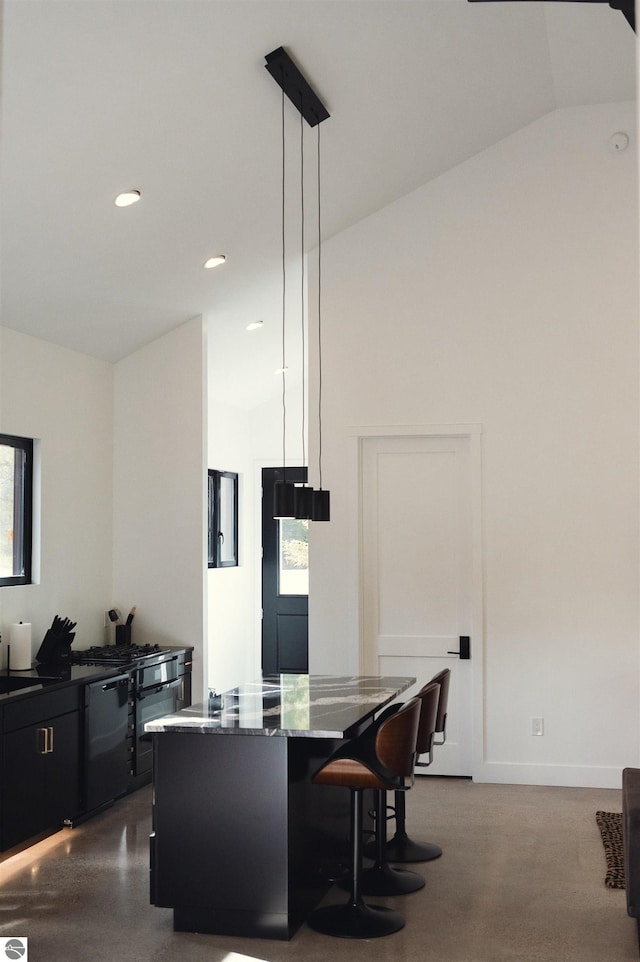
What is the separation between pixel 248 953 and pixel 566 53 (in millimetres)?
4885

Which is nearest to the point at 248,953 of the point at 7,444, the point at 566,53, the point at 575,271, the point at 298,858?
the point at 298,858

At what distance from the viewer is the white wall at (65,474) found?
566 cm

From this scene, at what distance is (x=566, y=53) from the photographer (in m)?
5.52

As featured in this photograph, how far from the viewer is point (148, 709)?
236 inches

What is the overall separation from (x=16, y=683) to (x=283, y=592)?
473cm

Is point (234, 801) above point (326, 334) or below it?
below

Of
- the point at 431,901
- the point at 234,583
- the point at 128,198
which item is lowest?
the point at 431,901

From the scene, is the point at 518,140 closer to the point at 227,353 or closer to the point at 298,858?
the point at 227,353

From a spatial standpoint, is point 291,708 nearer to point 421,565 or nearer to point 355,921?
point 355,921

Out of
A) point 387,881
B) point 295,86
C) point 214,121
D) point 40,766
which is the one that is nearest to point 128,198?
point 214,121

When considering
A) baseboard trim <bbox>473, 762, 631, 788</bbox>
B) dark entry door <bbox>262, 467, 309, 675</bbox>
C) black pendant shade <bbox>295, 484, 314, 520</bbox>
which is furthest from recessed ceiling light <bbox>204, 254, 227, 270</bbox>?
dark entry door <bbox>262, 467, 309, 675</bbox>

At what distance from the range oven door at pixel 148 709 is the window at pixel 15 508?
1011mm

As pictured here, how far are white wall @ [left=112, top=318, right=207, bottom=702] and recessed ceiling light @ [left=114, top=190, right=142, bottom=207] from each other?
195 centimetres

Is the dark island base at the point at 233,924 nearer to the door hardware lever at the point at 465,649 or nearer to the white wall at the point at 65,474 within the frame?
the white wall at the point at 65,474
